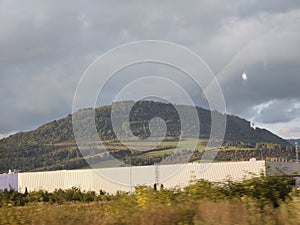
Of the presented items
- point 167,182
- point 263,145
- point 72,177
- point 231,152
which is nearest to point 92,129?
point 72,177

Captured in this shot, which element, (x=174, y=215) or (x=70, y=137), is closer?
(x=174, y=215)

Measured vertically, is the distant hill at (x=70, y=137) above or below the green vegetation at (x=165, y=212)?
above

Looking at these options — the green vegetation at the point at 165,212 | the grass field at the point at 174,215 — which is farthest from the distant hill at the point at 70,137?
the grass field at the point at 174,215

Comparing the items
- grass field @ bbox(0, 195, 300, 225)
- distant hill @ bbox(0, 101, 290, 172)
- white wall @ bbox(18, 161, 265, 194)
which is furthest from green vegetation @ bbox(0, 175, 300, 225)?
white wall @ bbox(18, 161, 265, 194)

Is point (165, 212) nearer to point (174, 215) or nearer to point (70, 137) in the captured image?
point (174, 215)

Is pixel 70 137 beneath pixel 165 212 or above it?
above

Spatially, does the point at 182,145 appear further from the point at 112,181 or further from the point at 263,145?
the point at 263,145

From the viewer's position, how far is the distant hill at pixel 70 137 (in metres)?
75.8

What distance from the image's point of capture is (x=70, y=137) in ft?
424

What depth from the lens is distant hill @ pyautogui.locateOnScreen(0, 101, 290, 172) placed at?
75750mm

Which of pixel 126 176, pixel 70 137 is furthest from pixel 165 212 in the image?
pixel 70 137

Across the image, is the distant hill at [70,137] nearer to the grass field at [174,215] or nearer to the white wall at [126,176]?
the white wall at [126,176]

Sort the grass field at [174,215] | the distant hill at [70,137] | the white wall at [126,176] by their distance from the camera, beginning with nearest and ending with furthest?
the grass field at [174,215] → the white wall at [126,176] → the distant hill at [70,137]

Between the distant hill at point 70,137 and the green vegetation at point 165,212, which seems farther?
the distant hill at point 70,137
